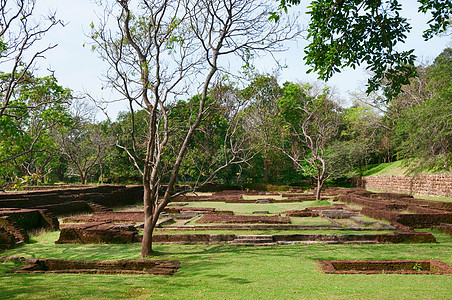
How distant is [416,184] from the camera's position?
87.2ft

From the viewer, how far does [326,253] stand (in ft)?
27.3

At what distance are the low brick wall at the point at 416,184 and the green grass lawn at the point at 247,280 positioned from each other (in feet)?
45.2

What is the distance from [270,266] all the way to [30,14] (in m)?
7.23

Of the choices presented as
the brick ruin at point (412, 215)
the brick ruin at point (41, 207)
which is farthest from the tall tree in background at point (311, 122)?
the brick ruin at point (41, 207)

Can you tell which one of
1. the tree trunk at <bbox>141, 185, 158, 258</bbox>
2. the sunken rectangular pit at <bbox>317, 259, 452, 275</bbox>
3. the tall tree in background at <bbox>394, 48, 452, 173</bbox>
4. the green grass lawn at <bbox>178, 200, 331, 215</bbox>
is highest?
the tall tree in background at <bbox>394, 48, 452, 173</bbox>

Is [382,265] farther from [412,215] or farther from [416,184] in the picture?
[416,184]

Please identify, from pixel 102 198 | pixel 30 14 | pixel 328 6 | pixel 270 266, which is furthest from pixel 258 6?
pixel 102 198

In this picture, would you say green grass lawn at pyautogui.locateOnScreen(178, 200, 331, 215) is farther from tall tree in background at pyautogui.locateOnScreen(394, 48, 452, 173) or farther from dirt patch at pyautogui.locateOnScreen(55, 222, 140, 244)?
dirt patch at pyautogui.locateOnScreen(55, 222, 140, 244)

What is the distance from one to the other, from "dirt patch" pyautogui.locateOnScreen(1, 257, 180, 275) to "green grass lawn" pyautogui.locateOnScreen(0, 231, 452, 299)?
25 centimetres

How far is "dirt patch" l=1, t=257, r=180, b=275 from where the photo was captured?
6828 mm

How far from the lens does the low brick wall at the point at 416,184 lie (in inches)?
883

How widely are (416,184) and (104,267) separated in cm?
2577

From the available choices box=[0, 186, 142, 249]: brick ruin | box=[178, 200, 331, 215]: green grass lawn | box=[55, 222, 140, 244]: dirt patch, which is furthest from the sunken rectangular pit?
box=[178, 200, 331, 215]: green grass lawn

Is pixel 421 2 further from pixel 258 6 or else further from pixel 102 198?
pixel 102 198
